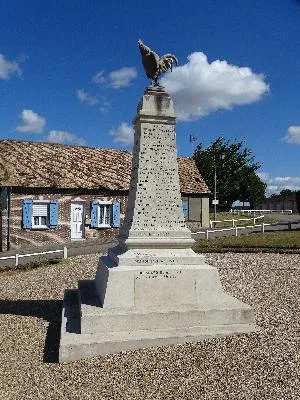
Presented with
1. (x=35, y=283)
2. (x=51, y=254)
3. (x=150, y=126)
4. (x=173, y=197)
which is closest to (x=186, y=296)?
(x=173, y=197)

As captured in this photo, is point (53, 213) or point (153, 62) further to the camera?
point (53, 213)

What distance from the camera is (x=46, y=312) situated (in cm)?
809

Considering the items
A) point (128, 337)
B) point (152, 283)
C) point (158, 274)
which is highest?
point (158, 274)

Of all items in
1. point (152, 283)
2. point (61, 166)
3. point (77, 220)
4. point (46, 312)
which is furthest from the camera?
point (61, 166)

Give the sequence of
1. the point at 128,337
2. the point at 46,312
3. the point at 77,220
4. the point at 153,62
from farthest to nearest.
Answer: the point at 77,220 < the point at 46,312 < the point at 153,62 < the point at 128,337

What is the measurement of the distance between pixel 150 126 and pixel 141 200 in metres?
1.35

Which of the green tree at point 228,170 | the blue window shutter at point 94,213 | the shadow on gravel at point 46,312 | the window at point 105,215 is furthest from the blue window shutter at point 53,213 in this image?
the green tree at point 228,170

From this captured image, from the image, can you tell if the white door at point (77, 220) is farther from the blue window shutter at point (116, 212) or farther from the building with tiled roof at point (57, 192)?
the blue window shutter at point (116, 212)

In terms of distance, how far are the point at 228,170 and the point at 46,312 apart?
41313 millimetres

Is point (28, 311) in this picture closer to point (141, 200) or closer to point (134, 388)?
point (141, 200)

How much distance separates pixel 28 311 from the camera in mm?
8117

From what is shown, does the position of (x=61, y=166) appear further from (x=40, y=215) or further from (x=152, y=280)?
(x=152, y=280)

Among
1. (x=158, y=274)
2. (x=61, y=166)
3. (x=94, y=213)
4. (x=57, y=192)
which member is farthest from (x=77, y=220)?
(x=158, y=274)

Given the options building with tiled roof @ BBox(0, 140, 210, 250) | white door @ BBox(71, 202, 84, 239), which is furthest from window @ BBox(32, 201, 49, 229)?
white door @ BBox(71, 202, 84, 239)
